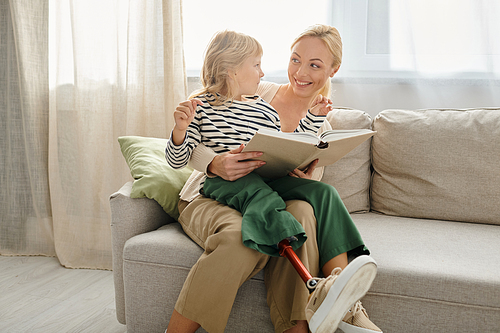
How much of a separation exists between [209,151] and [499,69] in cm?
134

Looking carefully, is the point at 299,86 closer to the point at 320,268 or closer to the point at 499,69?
the point at 320,268

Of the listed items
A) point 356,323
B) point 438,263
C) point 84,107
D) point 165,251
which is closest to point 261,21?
point 84,107

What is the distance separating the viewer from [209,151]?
1217mm

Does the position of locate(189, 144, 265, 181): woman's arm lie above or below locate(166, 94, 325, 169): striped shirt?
below

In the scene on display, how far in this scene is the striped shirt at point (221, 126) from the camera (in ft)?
4.02

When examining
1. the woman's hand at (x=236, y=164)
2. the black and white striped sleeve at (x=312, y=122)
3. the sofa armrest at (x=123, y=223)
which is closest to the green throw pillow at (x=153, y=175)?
the sofa armrest at (x=123, y=223)

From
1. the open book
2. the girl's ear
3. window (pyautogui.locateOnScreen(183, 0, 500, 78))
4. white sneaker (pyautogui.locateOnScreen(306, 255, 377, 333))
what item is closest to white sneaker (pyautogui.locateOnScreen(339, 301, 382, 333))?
white sneaker (pyautogui.locateOnScreen(306, 255, 377, 333))

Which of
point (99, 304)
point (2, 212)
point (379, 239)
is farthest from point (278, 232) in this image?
point (2, 212)

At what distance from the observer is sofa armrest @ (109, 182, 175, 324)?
3.97 feet

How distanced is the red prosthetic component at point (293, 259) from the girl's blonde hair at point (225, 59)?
0.53 meters

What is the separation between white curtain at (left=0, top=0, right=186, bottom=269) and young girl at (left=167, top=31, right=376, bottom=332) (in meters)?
0.63

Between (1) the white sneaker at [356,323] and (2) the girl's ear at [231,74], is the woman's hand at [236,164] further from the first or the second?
(1) the white sneaker at [356,323]

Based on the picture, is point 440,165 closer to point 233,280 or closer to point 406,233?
point 406,233

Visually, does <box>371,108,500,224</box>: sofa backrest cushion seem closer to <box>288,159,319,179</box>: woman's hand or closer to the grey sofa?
the grey sofa
